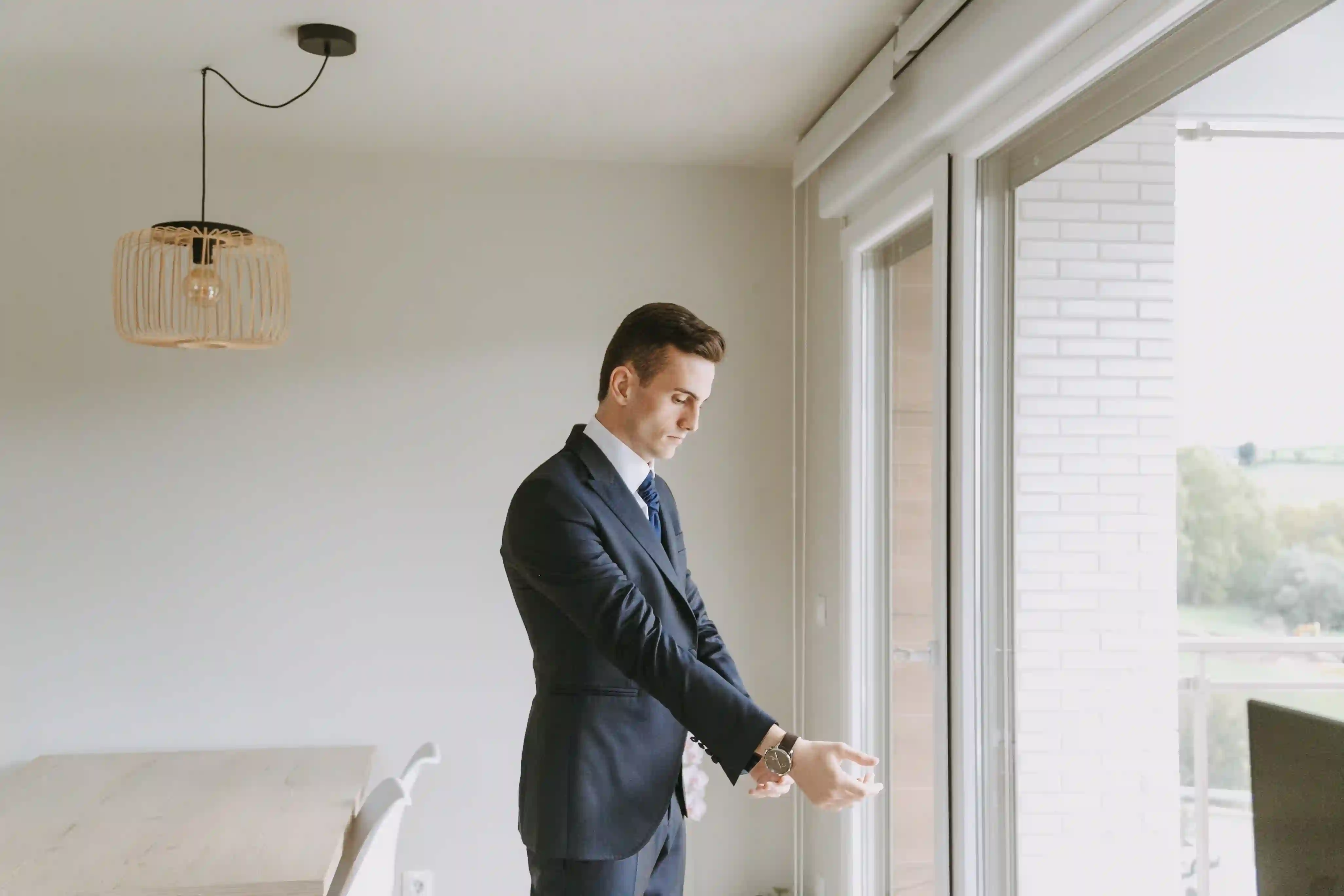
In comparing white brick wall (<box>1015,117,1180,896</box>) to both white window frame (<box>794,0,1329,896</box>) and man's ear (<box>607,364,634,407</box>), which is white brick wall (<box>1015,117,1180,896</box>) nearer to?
white window frame (<box>794,0,1329,896</box>)

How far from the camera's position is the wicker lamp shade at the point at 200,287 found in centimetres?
258

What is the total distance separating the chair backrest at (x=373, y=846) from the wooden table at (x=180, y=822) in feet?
0.20

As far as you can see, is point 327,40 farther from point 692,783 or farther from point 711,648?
point 692,783

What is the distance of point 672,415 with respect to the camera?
182 cm

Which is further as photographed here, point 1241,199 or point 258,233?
point 258,233

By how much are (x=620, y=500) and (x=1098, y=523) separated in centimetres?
76

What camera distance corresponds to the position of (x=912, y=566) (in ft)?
8.68

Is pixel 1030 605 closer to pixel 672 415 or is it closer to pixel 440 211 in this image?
pixel 672 415

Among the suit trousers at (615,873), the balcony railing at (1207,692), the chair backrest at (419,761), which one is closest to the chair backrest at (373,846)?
the chair backrest at (419,761)

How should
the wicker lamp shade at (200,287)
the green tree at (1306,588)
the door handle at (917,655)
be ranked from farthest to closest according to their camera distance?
the wicker lamp shade at (200,287) < the door handle at (917,655) < the green tree at (1306,588)

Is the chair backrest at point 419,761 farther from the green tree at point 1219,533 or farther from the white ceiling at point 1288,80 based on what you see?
the white ceiling at point 1288,80

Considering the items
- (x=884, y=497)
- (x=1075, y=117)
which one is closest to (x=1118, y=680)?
A: (x=1075, y=117)

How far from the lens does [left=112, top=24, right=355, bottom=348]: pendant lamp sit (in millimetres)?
2547

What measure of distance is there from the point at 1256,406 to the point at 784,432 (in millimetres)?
2129
